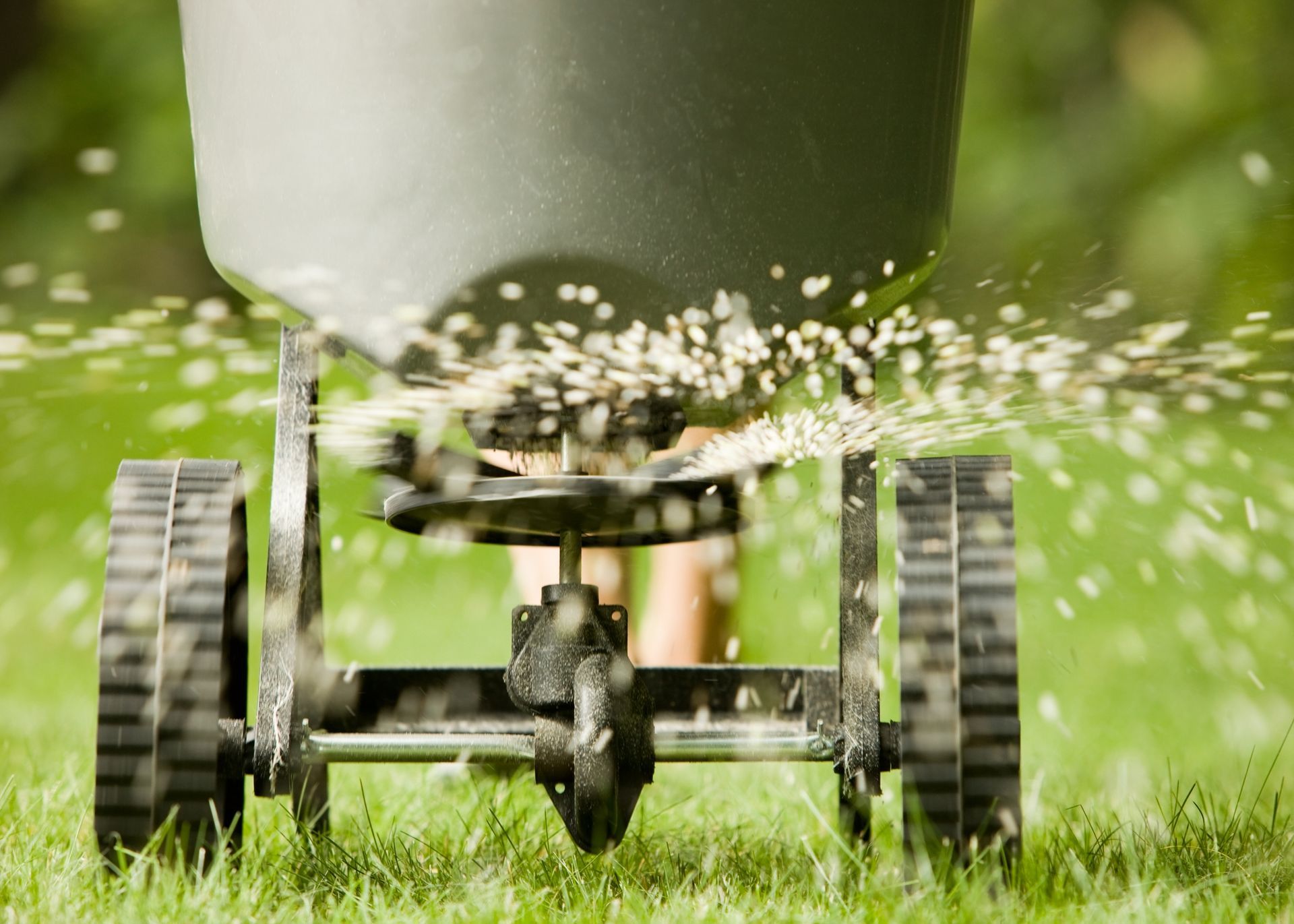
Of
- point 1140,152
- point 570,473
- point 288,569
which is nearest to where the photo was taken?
point 288,569

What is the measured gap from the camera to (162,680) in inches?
41.1

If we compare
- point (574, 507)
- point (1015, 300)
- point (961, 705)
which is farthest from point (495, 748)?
point (1015, 300)

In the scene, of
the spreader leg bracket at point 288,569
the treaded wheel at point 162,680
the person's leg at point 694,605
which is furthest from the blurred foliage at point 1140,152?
the treaded wheel at point 162,680

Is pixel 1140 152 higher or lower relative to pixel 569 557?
higher

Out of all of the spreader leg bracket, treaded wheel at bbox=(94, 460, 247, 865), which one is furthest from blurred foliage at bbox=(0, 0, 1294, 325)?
treaded wheel at bbox=(94, 460, 247, 865)

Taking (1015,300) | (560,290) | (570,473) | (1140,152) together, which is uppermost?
(1140,152)

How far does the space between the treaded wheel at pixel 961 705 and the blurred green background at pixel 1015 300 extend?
2.19 metres

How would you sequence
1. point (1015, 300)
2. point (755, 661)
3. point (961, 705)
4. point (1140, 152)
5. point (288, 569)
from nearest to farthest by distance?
point (961, 705)
point (288, 569)
point (755, 661)
point (1140, 152)
point (1015, 300)

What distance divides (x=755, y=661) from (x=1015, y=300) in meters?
1.65

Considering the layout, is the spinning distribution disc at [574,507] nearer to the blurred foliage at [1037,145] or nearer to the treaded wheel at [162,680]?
the treaded wheel at [162,680]

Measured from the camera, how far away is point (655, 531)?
1.38 m

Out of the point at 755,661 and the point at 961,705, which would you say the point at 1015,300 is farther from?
the point at 961,705

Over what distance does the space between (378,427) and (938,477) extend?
1.86ft

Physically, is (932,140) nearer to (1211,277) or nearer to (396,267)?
(396,267)
